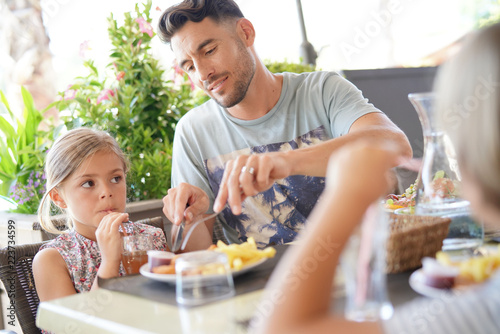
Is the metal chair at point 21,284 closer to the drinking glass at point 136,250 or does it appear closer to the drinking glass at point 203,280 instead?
the drinking glass at point 136,250

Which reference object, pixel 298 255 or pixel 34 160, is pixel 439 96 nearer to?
pixel 298 255

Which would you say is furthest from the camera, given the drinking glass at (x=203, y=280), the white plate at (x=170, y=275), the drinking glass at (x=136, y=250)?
the drinking glass at (x=136, y=250)

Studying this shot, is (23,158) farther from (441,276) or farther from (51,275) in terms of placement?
(441,276)

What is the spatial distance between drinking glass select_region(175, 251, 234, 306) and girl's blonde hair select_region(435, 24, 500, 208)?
0.52 meters

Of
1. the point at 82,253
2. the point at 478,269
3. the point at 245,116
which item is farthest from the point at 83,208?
the point at 478,269

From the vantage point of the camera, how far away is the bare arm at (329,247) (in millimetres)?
783

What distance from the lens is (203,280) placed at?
3.64 ft

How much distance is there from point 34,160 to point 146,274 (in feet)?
6.21

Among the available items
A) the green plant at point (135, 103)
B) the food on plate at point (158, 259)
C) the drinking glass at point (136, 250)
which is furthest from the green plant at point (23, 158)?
the food on plate at point (158, 259)

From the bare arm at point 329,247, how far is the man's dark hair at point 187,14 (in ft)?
5.20

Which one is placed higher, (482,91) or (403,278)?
(482,91)

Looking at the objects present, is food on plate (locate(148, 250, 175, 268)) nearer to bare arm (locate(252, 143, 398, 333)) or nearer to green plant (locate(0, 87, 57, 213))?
bare arm (locate(252, 143, 398, 333))

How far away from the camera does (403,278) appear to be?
1.15 m

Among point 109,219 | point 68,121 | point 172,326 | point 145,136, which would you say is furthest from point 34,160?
point 172,326
